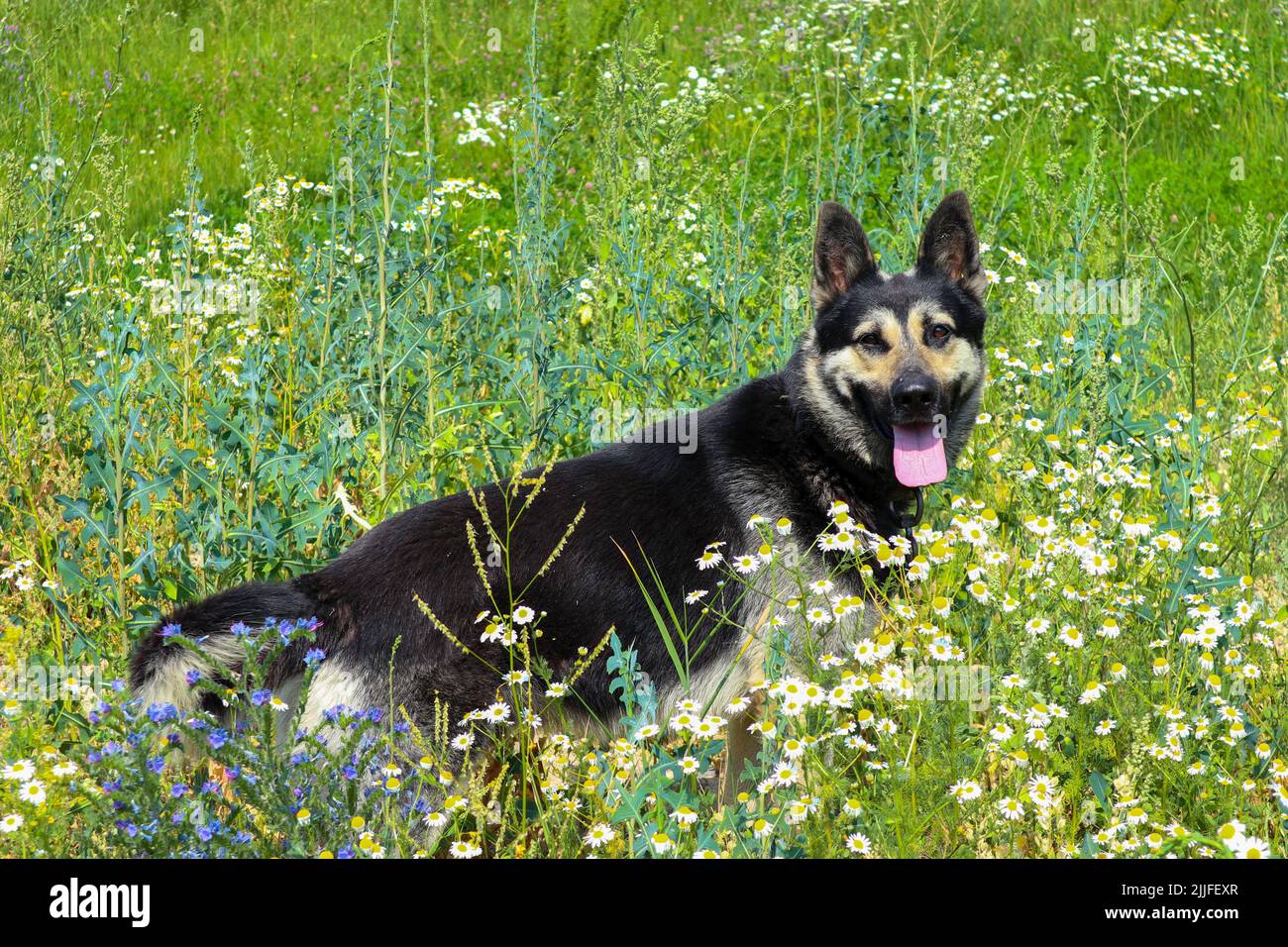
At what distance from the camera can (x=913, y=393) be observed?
376 centimetres

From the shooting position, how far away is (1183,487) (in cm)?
367

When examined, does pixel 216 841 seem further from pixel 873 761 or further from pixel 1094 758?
pixel 1094 758

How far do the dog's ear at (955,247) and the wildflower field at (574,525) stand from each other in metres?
0.33

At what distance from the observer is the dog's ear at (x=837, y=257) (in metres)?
4.07

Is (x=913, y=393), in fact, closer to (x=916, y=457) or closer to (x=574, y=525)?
(x=916, y=457)

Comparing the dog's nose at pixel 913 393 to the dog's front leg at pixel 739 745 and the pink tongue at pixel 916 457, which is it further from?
the dog's front leg at pixel 739 745

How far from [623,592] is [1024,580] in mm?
1131

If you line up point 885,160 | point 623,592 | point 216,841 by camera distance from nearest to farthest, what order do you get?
1. point 216,841
2. point 623,592
3. point 885,160

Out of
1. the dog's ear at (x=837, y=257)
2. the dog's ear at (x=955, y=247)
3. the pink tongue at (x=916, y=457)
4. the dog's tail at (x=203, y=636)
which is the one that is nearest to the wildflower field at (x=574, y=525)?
the dog's tail at (x=203, y=636)

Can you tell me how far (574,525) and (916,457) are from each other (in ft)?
4.46

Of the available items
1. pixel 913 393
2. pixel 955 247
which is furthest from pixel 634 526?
pixel 955 247

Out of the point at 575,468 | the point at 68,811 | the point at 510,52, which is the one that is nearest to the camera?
the point at 68,811
